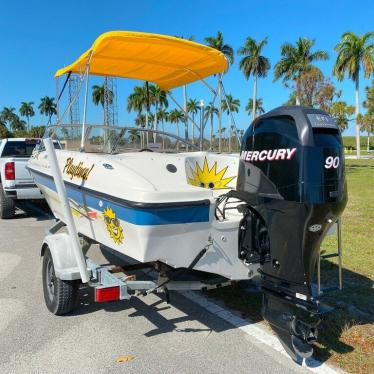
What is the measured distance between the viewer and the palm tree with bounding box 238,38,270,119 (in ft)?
150

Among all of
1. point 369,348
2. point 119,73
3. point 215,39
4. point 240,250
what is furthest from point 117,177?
point 215,39

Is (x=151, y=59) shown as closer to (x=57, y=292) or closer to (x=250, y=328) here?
(x=57, y=292)

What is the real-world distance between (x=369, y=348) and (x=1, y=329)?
3.20 metres

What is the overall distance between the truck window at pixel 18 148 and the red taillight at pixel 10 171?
0.98m

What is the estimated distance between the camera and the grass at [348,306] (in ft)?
11.2

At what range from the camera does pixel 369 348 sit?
11.5 ft

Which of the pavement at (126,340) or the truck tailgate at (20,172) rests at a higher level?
the truck tailgate at (20,172)

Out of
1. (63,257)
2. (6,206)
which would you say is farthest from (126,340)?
(6,206)

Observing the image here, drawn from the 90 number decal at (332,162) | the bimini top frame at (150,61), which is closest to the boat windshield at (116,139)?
the bimini top frame at (150,61)

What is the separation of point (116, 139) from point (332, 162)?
10.4 ft

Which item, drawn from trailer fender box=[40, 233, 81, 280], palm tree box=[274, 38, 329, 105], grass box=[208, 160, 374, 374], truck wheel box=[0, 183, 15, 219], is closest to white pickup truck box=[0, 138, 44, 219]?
truck wheel box=[0, 183, 15, 219]

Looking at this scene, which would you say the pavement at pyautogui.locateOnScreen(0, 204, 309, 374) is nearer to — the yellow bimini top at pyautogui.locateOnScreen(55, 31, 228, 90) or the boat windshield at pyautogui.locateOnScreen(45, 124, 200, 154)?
the boat windshield at pyautogui.locateOnScreen(45, 124, 200, 154)

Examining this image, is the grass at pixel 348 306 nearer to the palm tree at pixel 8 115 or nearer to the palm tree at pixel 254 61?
the palm tree at pixel 254 61

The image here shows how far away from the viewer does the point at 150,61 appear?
19.4 feet
